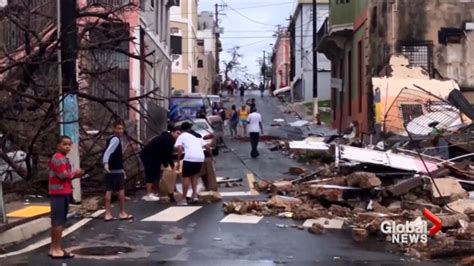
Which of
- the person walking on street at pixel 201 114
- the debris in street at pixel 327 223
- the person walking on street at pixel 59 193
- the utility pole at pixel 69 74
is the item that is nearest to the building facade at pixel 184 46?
the person walking on street at pixel 201 114

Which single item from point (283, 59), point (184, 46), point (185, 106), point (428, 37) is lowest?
point (185, 106)

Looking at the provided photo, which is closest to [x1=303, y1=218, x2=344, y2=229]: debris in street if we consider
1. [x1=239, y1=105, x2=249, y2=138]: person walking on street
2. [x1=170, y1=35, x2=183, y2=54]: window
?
[x1=239, y1=105, x2=249, y2=138]: person walking on street

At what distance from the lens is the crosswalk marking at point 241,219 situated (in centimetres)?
1458

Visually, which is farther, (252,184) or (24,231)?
(252,184)

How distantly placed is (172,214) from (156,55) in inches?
1095

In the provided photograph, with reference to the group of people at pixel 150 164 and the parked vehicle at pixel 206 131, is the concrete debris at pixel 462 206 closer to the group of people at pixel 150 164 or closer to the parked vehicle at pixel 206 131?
the group of people at pixel 150 164

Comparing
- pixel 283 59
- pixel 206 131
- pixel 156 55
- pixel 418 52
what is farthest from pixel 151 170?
pixel 283 59

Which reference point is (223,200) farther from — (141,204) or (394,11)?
(394,11)

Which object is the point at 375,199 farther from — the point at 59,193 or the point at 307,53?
the point at 307,53

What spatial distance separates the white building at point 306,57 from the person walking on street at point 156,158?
152 ft

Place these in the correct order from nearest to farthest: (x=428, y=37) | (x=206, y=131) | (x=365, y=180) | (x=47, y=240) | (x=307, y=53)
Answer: (x=47, y=240), (x=365, y=180), (x=206, y=131), (x=428, y=37), (x=307, y=53)

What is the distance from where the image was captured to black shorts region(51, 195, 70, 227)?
11.3 meters

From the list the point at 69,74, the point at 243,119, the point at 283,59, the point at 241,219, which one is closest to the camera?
the point at 241,219

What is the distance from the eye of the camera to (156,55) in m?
42.7
